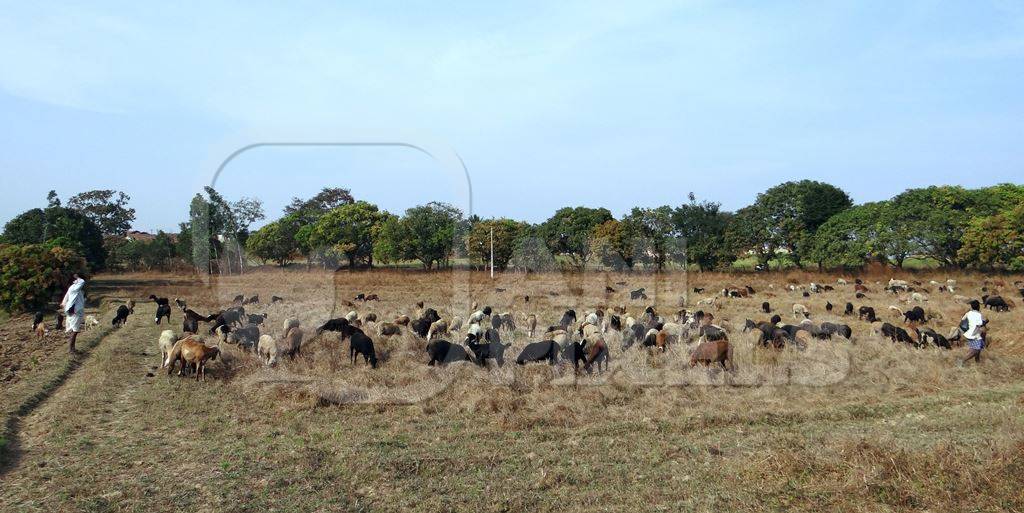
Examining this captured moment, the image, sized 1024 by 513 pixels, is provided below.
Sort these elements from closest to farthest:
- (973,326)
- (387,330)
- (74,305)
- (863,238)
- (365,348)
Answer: (973,326) → (365,348) → (74,305) → (387,330) → (863,238)

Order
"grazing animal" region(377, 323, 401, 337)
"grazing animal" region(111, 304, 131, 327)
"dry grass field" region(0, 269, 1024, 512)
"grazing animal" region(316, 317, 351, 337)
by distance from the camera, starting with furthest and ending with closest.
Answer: "grazing animal" region(111, 304, 131, 327) < "grazing animal" region(377, 323, 401, 337) < "grazing animal" region(316, 317, 351, 337) < "dry grass field" region(0, 269, 1024, 512)

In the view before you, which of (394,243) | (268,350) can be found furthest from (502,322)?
(394,243)

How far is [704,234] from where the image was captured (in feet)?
145

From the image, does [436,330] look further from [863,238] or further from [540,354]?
[863,238]

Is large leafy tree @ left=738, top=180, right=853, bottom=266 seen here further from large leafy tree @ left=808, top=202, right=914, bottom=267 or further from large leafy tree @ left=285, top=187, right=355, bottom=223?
large leafy tree @ left=285, top=187, right=355, bottom=223

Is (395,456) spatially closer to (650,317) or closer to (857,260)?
(650,317)

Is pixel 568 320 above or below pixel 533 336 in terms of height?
above

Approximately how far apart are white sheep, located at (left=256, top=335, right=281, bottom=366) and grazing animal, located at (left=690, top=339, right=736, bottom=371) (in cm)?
853

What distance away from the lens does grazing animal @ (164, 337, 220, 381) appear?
11.8 m

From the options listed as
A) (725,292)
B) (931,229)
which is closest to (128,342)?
(725,292)

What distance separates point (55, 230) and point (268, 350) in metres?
32.4

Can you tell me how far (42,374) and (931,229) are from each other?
42561 mm

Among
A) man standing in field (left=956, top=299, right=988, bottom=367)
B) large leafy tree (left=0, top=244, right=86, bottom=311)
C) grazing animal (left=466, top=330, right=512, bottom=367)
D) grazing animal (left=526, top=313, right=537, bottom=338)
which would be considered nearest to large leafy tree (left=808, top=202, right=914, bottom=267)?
grazing animal (left=526, top=313, right=537, bottom=338)

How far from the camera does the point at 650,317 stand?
61.2 ft
